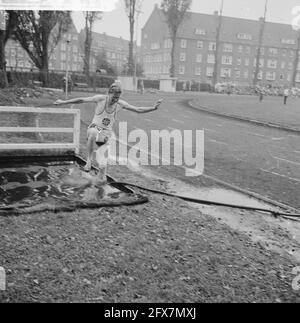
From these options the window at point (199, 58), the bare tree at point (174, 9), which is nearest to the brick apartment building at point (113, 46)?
the window at point (199, 58)

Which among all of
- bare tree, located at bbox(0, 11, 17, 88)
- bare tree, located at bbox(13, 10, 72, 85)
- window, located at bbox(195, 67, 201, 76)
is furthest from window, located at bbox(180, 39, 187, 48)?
bare tree, located at bbox(0, 11, 17, 88)

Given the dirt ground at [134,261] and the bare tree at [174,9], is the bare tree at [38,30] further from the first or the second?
the dirt ground at [134,261]

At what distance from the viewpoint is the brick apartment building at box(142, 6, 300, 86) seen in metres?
96.0

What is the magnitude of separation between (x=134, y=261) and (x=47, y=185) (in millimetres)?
3670

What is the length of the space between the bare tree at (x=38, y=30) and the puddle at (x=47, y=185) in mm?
33561

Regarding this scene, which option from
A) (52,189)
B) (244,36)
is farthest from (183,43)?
(52,189)

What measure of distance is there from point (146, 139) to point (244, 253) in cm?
1094

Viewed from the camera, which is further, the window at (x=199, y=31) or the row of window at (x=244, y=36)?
the row of window at (x=244, y=36)

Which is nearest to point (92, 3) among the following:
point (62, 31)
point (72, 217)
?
point (72, 217)

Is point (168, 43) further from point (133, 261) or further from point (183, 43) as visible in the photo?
point (133, 261)

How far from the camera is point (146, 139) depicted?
1638 cm

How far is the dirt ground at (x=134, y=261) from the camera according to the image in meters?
4.45

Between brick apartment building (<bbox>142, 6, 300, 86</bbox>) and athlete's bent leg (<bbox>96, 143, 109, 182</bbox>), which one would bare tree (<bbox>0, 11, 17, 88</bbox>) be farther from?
brick apartment building (<bbox>142, 6, 300, 86</bbox>)

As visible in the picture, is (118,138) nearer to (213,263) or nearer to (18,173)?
(18,173)
